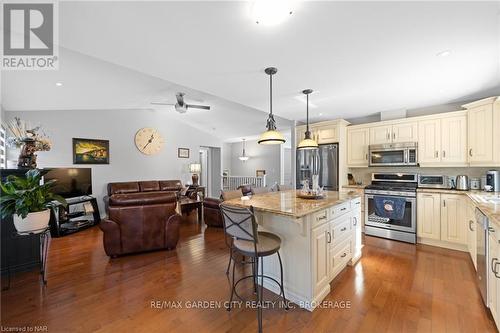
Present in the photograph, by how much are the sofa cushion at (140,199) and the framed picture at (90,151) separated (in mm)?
3144

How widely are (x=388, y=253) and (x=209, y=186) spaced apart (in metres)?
6.81

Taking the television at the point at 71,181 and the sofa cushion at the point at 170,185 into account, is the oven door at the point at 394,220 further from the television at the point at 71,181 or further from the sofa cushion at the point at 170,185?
the television at the point at 71,181

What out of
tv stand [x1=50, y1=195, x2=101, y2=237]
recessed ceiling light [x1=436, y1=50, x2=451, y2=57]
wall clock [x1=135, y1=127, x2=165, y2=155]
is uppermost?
recessed ceiling light [x1=436, y1=50, x2=451, y2=57]

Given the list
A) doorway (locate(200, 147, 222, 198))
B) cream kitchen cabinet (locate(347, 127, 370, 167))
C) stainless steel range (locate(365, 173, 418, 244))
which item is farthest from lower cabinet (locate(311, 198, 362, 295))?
doorway (locate(200, 147, 222, 198))

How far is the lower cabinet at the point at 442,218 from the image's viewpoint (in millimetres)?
3350

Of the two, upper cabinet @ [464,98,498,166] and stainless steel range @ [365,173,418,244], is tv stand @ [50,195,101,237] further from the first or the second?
upper cabinet @ [464,98,498,166]

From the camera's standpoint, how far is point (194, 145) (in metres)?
7.92

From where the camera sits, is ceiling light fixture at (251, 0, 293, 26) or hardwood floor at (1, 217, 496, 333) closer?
ceiling light fixture at (251, 0, 293, 26)

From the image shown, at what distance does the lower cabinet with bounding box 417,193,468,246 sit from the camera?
335cm

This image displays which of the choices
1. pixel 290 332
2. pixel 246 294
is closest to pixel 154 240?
pixel 246 294

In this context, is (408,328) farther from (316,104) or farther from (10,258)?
(10,258)

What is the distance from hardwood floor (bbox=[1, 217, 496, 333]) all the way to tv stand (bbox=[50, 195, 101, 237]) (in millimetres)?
1312

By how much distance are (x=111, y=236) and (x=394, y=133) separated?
5160 millimetres

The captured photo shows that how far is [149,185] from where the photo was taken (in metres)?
6.45
